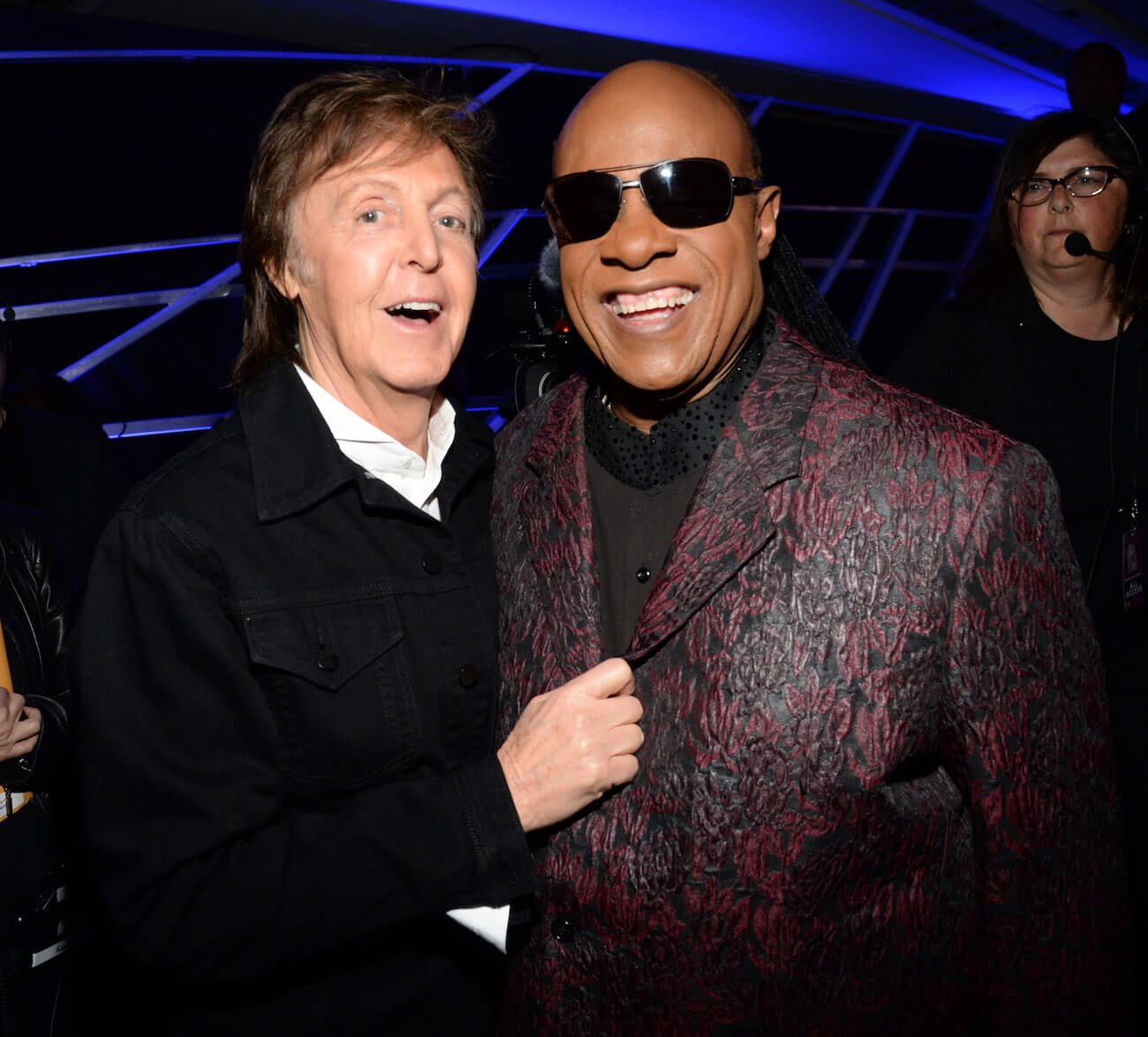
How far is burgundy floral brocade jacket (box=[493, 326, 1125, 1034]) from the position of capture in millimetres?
1438

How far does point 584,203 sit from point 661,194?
0.13 meters

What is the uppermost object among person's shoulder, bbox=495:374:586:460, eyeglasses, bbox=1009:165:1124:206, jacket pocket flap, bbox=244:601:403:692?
eyeglasses, bbox=1009:165:1124:206

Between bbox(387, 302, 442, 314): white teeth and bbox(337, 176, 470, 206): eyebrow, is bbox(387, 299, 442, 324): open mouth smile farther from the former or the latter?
bbox(337, 176, 470, 206): eyebrow

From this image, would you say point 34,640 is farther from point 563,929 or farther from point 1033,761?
point 1033,761

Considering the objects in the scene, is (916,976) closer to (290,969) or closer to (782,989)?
(782,989)

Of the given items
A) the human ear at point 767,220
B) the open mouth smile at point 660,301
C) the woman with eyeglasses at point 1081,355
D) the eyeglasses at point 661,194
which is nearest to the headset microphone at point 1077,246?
the woman with eyeglasses at point 1081,355

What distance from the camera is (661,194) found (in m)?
1.60

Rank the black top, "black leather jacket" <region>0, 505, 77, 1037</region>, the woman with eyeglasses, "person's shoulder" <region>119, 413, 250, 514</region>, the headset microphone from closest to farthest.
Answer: "person's shoulder" <region>119, 413, 250, 514</region> → the black top → "black leather jacket" <region>0, 505, 77, 1037</region> → the woman with eyeglasses → the headset microphone

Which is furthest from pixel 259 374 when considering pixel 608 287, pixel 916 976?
pixel 916 976

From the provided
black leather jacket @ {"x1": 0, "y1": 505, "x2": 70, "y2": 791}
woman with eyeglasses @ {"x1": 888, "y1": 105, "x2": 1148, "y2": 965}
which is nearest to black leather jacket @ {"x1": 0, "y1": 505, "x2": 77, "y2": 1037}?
→ black leather jacket @ {"x1": 0, "y1": 505, "x2": 70, "y2": 791}

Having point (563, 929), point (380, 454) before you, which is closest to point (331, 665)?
point (380, 454)

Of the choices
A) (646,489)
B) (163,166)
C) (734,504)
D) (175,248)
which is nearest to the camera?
(734,504)

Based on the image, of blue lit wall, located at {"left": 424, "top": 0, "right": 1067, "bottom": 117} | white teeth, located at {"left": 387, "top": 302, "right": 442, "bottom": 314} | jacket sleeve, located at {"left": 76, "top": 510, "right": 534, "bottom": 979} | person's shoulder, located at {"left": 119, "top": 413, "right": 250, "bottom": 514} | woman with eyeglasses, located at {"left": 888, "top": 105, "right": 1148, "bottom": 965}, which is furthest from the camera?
blue lit wall, located at {"left": 424, "top": 0, "right": 1067, "bottom": 117}

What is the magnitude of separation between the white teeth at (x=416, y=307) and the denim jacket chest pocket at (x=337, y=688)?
0.53m
